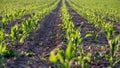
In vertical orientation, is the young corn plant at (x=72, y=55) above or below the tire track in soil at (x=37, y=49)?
above

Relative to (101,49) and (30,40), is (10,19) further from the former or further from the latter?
(101,49)

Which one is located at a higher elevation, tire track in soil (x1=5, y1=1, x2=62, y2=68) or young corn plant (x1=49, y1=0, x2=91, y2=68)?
young corn plant (x1=49, y1=0, x2=91, y2=68)

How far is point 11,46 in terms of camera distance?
11.8m


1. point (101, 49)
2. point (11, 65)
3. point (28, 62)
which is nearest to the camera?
point (11, 65)

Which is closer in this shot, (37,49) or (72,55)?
(72,55)

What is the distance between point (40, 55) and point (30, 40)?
2.92m

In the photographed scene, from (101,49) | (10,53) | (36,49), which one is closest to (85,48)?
(101,49)

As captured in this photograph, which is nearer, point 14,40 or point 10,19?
point 14,40

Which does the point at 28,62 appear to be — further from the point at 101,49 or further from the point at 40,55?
the point at 101,49

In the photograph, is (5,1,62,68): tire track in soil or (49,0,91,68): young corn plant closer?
(49,0,91,68): young corn plant

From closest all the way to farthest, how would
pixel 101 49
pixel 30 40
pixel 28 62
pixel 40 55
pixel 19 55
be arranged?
pixel 28 62 < pixel 19 55 < pixel 40 55 < pixel 101 49 < pixel 30 40

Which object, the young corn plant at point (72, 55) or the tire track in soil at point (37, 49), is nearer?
the young corn plant at point (72, 55)

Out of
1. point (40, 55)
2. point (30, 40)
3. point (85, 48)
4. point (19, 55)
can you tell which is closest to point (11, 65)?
point (19, 55)

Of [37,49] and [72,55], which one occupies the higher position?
[72,55]
